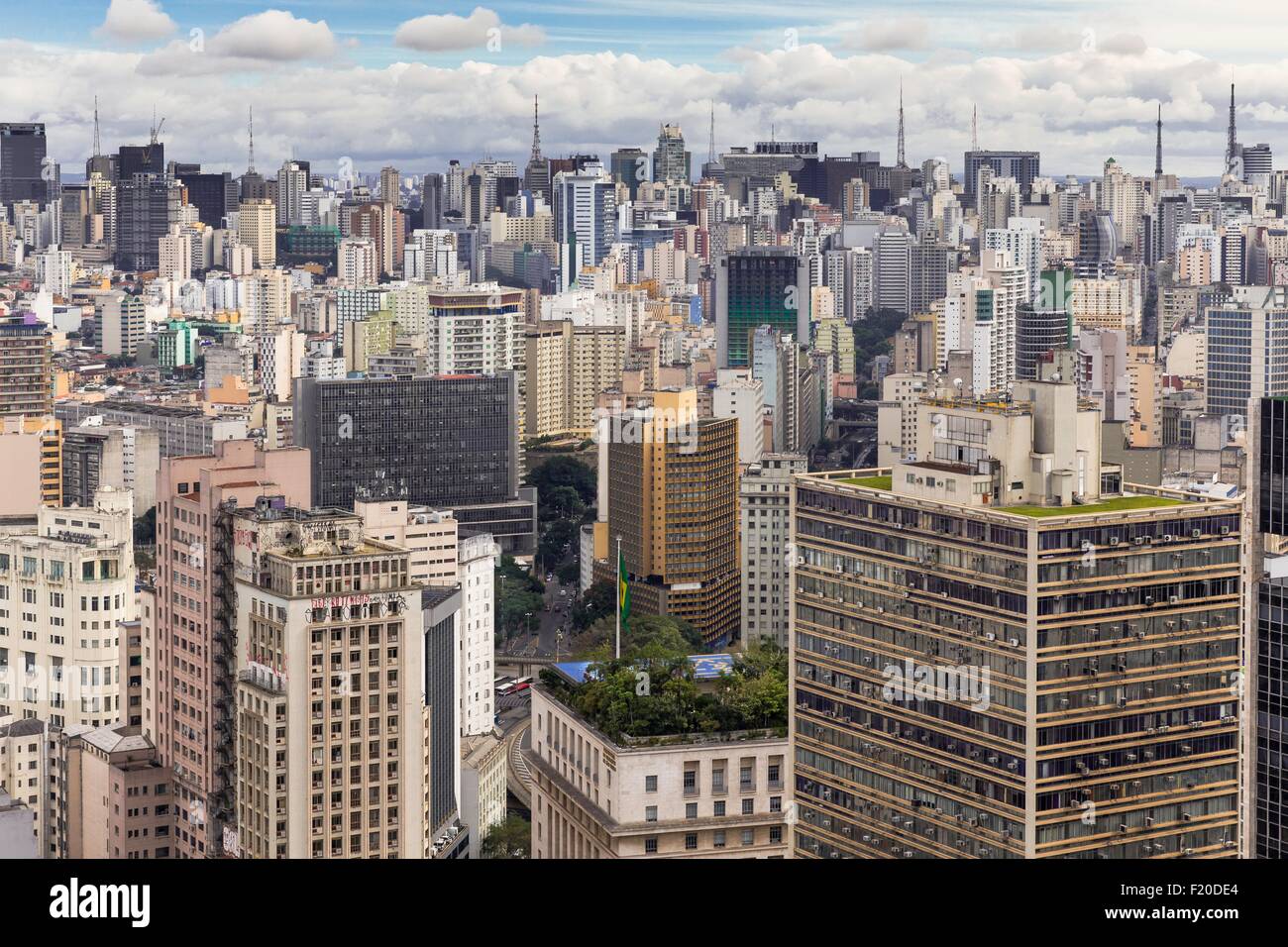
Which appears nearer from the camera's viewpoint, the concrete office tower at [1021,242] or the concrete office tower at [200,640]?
the concrete office tower at [200,640]

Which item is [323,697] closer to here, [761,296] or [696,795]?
[696,795]

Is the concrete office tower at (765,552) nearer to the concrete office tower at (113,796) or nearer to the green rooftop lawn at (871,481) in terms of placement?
the concrete office tower at (113,796)

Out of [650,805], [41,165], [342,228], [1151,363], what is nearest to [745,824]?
[650,805]

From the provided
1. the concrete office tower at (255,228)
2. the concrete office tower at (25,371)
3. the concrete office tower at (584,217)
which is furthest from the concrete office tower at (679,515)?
the concrete office tower at (255,228)

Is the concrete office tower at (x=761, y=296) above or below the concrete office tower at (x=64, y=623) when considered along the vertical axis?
above

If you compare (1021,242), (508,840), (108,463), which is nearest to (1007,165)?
(1021,242)
